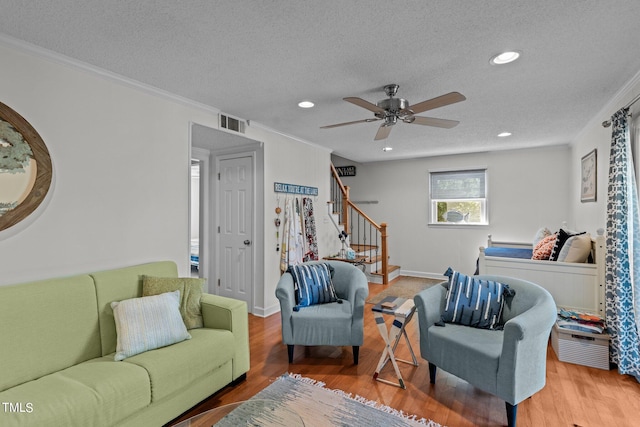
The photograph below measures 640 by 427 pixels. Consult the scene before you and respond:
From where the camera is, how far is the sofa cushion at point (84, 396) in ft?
4.78

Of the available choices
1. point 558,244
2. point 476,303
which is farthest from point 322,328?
point 558,244

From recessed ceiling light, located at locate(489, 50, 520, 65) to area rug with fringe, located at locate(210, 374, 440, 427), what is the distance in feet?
8.07

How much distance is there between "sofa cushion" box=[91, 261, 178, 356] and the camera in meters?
2.16

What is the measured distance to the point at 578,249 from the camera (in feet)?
10.2

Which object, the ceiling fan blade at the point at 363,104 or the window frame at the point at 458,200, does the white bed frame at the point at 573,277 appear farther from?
the window frame at the point at 458,200

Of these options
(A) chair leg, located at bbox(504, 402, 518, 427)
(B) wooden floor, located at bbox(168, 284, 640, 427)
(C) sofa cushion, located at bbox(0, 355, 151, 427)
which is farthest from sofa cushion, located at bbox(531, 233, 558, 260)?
(C) sofa cushion, located at bbox(0, 355, 151, 427)

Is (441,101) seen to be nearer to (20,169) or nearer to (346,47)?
(346,47)

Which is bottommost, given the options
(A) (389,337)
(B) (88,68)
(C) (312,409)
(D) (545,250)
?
(C) (312,409)

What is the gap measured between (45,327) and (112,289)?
0.43 metres

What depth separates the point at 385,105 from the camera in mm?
2668

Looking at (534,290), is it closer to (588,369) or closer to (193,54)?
(588,369)

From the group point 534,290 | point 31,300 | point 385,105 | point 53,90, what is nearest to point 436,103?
point 385,105

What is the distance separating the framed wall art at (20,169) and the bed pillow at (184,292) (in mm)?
881

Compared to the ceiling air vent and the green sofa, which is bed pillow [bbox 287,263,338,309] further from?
the ceiling air vent
